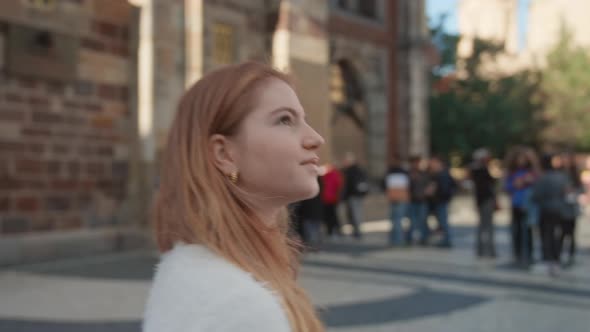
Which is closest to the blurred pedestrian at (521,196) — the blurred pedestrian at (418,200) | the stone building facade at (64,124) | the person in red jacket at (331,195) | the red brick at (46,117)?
the blurred pedestrian at (418,200)

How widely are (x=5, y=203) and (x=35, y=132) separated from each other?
110 centimetres

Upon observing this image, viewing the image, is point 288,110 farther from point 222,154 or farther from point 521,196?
point 521,196

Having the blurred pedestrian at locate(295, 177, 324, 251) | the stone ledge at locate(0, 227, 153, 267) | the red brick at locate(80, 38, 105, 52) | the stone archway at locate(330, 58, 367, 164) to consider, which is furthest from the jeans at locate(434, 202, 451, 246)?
the red brick at locate(80, 38, 105, 52)

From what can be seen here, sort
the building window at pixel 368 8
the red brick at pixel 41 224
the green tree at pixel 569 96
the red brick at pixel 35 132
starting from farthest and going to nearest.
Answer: the green tree at pixel 569 96 < the building window at pixel 368 8 < the red brick at pixel 41 224 < the red brick at pixel 35 132

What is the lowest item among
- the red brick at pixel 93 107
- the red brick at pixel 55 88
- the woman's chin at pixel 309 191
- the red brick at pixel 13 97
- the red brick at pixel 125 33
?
the woman's chin at pixel 309 191

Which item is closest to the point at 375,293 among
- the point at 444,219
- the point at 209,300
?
the point at 444,219

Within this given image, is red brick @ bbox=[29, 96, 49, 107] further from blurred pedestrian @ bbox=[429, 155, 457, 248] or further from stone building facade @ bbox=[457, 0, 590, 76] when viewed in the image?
stone building facade @ bbox=[457, 0, 590, 76]

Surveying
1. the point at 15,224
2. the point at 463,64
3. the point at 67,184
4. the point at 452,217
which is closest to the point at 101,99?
the point at 67,184

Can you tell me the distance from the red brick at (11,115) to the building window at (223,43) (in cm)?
370

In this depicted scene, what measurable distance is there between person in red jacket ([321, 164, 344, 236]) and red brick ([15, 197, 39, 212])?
4878mm

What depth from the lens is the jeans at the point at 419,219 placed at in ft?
37.2

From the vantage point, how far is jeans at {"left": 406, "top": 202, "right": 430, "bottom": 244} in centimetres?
1134

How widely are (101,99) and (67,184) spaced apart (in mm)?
1473

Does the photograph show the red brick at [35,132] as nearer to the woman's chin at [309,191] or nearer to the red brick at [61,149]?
the red brick at [61,149]
